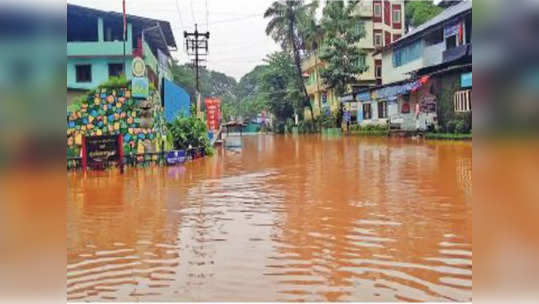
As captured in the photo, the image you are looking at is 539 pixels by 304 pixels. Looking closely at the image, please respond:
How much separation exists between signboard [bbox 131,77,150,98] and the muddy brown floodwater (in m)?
5.35

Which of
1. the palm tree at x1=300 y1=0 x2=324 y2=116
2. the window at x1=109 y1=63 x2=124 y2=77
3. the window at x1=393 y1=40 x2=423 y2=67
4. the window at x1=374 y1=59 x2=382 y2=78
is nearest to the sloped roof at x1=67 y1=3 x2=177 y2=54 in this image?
the window at x1=109 y1=63 x2=124 y2=77

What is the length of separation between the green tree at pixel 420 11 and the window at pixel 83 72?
3796 centimetres

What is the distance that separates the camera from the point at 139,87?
1830 centimetres

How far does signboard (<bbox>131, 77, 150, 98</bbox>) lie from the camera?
1819 cm

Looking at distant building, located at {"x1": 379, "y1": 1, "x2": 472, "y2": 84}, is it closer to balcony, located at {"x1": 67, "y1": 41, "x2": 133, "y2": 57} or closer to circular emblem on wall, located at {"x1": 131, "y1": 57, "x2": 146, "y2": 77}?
circular emblem on wall, located at {"x1": 131, "y1": 57, "x2": 146, "y2": 77}

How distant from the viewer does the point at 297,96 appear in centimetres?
5725

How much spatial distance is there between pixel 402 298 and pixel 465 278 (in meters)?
0.88

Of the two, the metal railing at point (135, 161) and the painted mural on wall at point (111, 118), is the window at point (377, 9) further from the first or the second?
the painted mural on wall at point (111, 118)

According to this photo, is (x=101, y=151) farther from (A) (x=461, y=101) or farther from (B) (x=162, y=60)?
(B) (x=162, y=60)

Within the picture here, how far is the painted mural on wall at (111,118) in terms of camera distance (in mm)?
18859

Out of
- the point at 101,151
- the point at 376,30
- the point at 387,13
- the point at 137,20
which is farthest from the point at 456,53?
the point at 387,13

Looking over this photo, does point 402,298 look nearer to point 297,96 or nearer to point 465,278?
point 465,278

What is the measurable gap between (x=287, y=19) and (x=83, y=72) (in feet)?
76.3

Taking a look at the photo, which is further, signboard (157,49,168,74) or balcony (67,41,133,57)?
signboard (157,49,168,74)
